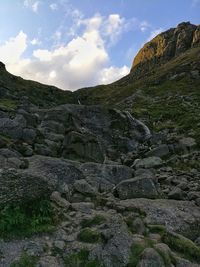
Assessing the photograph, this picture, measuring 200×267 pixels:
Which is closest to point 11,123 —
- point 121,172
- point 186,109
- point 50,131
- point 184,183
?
point 50,131

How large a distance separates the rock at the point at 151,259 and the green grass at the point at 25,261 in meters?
3.40

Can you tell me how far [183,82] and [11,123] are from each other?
261ft

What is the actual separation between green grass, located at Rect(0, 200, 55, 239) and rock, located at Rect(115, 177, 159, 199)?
233 inches

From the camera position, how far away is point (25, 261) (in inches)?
535

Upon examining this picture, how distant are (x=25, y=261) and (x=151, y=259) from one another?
4.10 meters

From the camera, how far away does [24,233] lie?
1538cm

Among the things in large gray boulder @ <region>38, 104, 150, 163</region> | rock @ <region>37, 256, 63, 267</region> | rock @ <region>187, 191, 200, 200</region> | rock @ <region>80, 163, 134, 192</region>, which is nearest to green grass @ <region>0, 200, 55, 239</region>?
rock @ <region>37, 256, 63, 267</region>

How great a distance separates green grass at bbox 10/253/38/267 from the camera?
44.0 ft

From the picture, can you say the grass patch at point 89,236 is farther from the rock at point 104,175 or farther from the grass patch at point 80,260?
the rock at point 104,175

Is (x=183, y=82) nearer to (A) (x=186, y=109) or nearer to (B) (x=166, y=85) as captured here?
(B) (x=166, y=85)

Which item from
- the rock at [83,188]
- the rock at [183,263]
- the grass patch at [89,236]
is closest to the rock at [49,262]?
the grass patch at [89,236]

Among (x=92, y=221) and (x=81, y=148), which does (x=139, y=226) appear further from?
(x=81, y=148)

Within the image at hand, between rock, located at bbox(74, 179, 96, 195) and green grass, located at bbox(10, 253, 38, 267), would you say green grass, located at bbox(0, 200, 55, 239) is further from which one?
rock, located at bbox(74, 179, 96, 195)

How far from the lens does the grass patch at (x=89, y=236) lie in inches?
599
